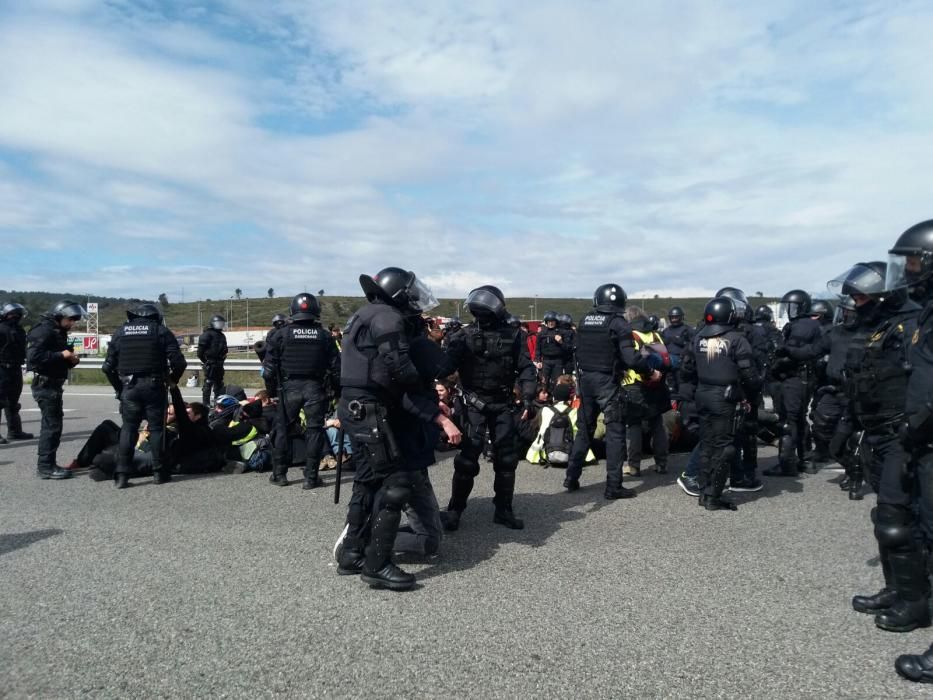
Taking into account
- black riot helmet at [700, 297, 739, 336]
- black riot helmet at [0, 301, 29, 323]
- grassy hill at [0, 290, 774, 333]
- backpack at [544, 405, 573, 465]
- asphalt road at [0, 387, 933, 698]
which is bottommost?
asphalt road at [0, 387, 933, 698]

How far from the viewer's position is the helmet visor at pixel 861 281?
506 centimetres

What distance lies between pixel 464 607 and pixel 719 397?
12.1 feet

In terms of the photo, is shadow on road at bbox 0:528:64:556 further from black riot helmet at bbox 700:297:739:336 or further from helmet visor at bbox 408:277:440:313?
black riot helmet at bbox 700:297:739:336

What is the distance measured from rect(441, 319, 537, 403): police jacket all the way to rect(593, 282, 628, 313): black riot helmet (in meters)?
1.51

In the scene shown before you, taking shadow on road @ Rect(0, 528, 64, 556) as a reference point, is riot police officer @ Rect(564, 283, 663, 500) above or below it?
above

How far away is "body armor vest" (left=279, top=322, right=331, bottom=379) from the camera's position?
7.91m

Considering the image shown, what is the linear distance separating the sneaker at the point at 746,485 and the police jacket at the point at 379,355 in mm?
4568

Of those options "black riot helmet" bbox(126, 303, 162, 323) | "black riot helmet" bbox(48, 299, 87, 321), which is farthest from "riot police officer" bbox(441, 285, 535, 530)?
"black riot helmet" bbox(48, 299, 87, 321)

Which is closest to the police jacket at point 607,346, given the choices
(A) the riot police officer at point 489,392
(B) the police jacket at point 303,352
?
(A) the riot police officer at point 489,392

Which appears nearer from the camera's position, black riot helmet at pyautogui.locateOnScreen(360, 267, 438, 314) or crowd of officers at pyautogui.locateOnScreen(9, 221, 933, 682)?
crowd of officers at pyautogui.locateOnScreen(9, 221, 933, 682)

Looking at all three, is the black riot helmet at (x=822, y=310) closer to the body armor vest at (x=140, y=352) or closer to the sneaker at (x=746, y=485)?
the sneaker at (x=746, y=485)

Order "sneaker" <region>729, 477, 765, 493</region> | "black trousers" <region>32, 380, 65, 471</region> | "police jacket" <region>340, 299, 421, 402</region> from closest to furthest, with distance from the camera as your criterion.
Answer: "police jacket" <region>340, 299, 421, 402</region> < "sneaker" <region>729, 477, 765, 493</region> < "black trousers" <region>32, 380, 65, 471</region>

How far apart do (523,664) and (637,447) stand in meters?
5.41

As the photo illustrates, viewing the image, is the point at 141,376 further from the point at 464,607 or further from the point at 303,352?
the point at 464,607
